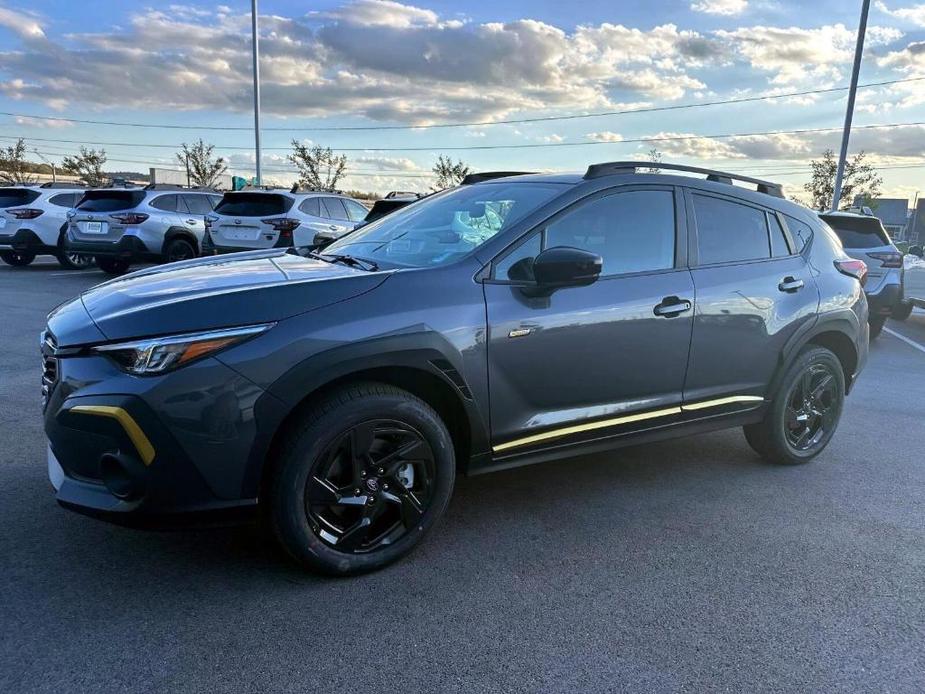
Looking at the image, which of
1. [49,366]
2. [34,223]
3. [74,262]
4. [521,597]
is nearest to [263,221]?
[74,262]

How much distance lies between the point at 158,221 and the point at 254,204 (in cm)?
228

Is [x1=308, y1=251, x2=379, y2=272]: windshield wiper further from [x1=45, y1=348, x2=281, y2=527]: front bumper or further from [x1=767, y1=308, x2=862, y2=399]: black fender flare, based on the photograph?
[x1=767, y1=308, x2=862, y2=399]: black fender flare

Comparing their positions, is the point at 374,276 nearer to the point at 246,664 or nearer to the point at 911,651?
the point at 246,664

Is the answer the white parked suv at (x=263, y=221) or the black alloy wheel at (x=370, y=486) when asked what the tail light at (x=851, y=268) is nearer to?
the black alloy wheel at (x=370, y=486)

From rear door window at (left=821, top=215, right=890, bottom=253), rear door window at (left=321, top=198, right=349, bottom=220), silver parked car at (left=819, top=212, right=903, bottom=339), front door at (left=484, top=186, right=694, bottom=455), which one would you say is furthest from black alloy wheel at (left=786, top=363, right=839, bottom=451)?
rear door window at (left=321, top=198, right=349, bottom=220)

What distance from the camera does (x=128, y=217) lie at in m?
12.4

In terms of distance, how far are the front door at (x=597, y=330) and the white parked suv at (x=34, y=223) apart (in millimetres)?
13026

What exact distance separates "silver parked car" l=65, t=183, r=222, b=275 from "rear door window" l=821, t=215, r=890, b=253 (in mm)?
10414

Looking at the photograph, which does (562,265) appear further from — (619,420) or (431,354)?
(619,420)

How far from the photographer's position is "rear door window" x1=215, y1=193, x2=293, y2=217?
11484mm

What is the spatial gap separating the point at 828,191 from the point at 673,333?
36.7 metres

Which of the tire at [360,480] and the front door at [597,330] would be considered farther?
the front door at [597,330]

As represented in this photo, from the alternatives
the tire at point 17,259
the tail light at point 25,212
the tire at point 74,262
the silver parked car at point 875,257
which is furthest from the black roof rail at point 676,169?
the tire at point 17,259

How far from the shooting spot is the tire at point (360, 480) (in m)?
2.74
